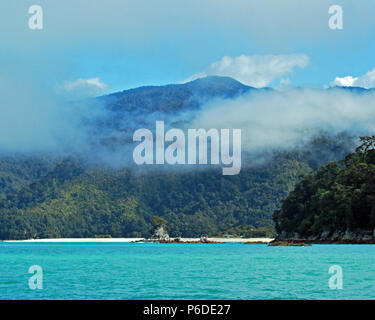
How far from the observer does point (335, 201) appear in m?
113

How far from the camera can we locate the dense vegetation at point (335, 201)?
351 ft

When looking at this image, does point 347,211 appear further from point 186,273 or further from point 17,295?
point 17,295

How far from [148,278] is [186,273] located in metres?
5.80

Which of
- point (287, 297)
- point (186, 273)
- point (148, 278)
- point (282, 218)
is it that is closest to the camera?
point (287, 297)

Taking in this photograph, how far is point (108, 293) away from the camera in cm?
3562

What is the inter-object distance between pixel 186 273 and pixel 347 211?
66.4 m

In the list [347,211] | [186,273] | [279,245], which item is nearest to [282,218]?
[279,245]

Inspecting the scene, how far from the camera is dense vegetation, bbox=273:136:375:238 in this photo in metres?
107

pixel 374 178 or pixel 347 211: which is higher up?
pixel 374 178
